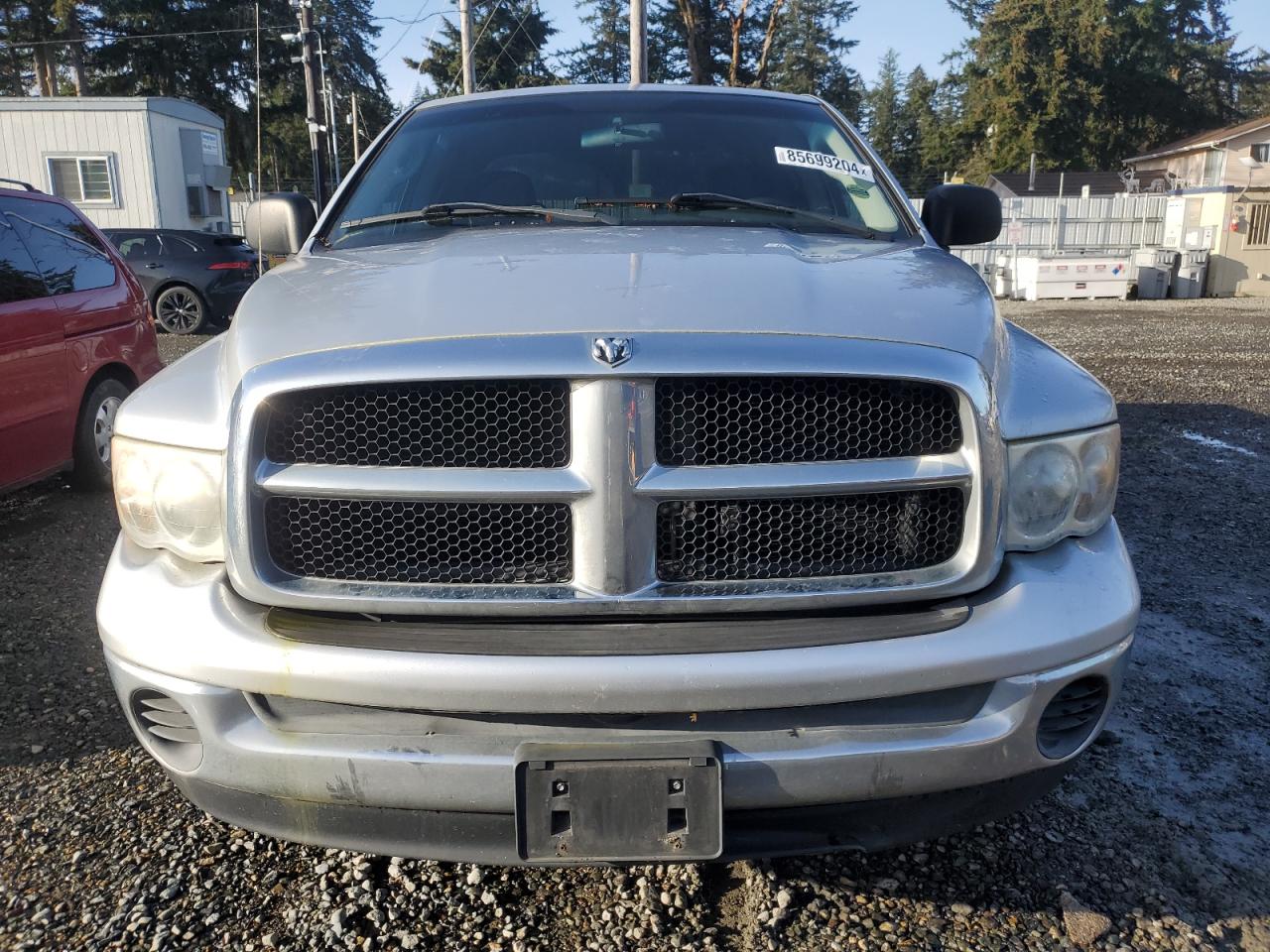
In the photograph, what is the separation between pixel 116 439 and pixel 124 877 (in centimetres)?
105

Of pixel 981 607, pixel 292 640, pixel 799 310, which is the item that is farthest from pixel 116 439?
pixel 981 607

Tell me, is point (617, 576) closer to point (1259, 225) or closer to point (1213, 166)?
point (1259, 225)

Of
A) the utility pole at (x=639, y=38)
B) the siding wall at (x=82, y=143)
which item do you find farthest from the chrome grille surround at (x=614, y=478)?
the siding wall at (x=82, y=143)

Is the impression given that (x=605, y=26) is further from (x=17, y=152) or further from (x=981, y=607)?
(x=981, y=607)

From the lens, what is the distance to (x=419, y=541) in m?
1.81

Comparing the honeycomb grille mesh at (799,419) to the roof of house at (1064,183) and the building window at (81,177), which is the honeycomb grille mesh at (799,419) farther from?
the roof of house at (1064,183)

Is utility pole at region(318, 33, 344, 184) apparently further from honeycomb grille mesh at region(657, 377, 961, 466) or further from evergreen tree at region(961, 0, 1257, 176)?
evergreen tree at region(961, 0, 1257, 176)

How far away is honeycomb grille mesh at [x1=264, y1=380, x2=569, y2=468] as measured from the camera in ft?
5.72

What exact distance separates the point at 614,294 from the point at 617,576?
0.55m

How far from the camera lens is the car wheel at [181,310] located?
14047mm

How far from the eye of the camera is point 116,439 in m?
2.00

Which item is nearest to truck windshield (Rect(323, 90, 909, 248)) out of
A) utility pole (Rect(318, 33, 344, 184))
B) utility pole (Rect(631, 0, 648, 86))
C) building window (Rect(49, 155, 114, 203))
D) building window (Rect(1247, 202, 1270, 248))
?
utility pole (Rect(631, 0, 648, 86))

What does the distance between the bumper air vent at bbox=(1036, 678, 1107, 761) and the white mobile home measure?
25552 mm

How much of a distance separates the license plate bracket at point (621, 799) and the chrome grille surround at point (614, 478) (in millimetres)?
248
